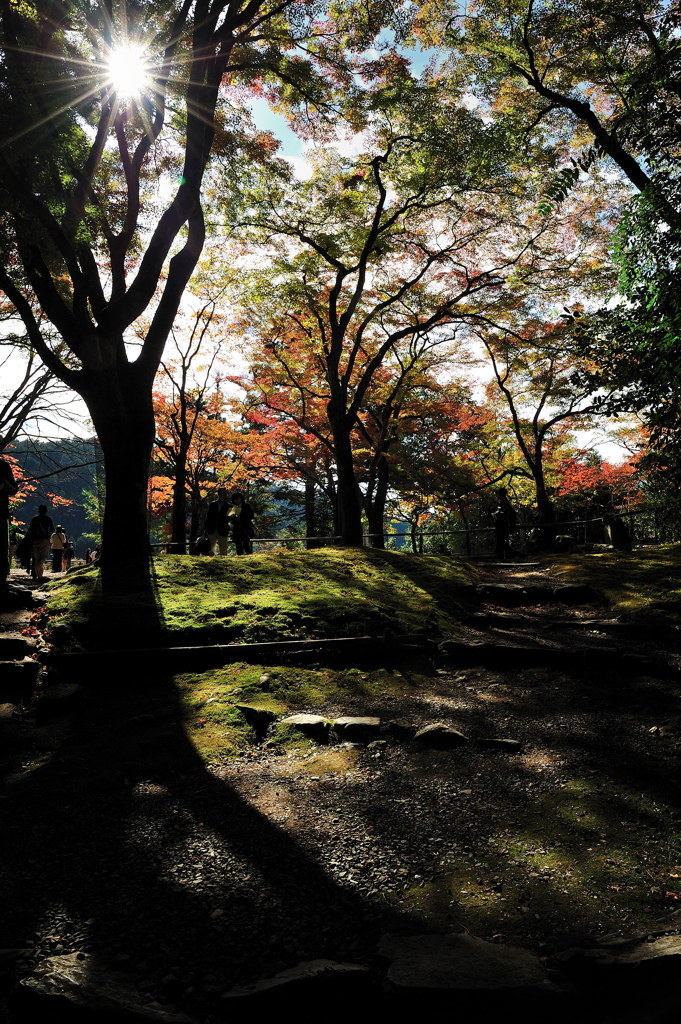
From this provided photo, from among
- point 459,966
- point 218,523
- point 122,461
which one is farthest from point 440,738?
point 218,523

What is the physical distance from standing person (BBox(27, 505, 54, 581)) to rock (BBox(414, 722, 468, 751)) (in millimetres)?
10276

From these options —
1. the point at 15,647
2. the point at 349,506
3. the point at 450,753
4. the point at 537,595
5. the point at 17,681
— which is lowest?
the point at 450,753

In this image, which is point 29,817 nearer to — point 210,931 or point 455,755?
A: point 210,931

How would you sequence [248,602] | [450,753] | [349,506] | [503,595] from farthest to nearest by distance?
1. [349,506]
2. [503,595]
3. [248,602]
4. [450,753]

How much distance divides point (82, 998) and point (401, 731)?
2.75m

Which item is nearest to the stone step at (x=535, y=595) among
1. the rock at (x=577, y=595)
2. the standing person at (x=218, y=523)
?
the rock at (x=577, y=595)

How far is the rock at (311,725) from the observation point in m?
4.37

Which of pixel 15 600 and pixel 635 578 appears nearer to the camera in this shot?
pixel 15 600

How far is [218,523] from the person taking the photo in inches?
504

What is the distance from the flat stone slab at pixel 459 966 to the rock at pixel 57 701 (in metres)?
3.72

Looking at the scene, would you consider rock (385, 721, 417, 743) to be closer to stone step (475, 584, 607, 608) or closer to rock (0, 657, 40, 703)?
rock (0, 657, 40, 703)

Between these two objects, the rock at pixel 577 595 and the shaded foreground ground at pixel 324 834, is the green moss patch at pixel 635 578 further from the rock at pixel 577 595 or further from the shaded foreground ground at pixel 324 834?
the shaded foreground ground at pixel 324 834

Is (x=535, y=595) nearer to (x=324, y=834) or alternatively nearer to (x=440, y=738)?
(x=440, y=738)

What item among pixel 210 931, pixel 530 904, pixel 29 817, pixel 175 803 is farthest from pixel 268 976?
pixel 29 817
